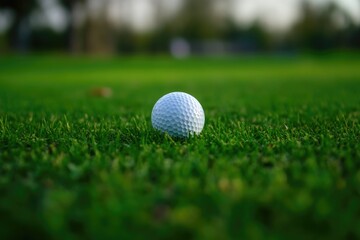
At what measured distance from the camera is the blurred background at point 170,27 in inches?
1158

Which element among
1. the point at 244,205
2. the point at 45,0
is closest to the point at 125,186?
the point at 244,205

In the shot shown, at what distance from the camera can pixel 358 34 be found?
3659 cm

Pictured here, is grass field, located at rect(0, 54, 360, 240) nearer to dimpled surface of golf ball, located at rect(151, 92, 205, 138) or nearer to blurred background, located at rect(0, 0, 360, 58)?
dimpled surface of golf ball, located at rect(151, 92, 205, 138)

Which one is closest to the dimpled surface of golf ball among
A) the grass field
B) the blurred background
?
the grass field

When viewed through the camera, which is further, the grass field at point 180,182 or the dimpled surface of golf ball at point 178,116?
the dimpled surface of golf ball at point 178,116

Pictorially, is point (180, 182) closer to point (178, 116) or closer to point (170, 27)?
point (178, 116)

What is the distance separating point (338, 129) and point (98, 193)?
1.88 meters

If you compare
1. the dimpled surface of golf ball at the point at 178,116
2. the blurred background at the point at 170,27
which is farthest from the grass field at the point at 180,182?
the blurred background at the point at 170,27

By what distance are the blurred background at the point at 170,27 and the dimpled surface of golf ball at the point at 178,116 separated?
26663 mm

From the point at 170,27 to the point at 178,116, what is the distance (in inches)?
1606

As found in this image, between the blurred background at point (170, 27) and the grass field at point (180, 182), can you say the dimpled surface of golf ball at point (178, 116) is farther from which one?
the blurred background at point (170, 27)

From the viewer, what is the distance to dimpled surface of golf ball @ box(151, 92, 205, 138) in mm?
2418

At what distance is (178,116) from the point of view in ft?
7.99

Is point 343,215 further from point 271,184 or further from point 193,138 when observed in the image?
point 193,138
